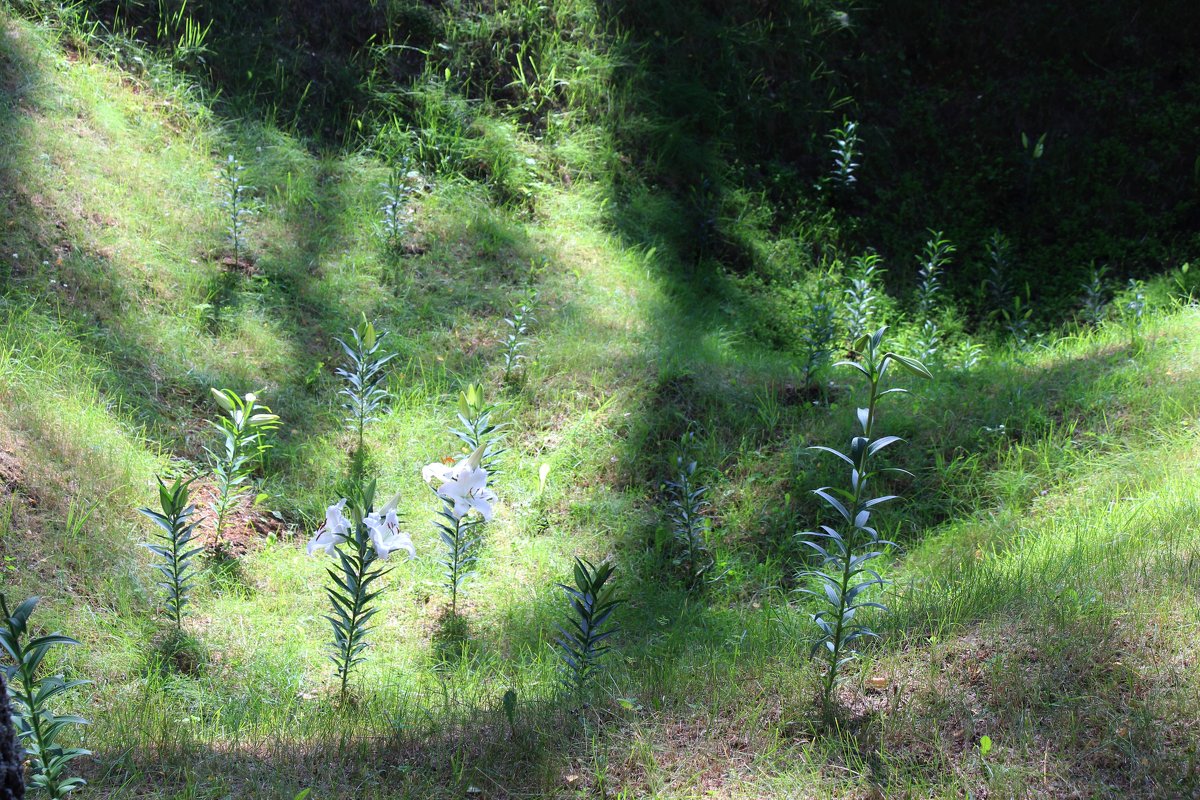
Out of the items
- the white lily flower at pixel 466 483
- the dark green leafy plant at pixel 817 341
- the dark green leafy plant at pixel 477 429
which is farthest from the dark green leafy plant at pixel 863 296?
the white lily flower at pixel 466 483

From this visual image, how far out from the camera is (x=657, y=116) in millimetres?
8312

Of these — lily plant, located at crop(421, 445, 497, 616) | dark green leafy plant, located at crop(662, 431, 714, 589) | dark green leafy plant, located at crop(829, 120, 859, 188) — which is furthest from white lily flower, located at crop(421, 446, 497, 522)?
dark green leafy plant, located at crop(829, 120, 859, 188)

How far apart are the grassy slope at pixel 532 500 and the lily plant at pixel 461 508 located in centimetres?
13

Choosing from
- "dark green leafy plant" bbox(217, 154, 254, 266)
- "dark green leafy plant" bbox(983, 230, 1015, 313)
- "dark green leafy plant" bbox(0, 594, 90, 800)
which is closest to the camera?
"dark green leafy plant" bbox(0, 594, 90, 800)

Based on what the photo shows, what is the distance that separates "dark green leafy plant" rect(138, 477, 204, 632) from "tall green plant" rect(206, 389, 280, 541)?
249 millimetres

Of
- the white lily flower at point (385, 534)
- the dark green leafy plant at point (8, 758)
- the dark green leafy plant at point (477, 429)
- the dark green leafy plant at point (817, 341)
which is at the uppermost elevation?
the dark green leafy plant at point (817, 341)

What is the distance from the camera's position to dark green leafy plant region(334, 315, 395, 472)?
5.02 metres

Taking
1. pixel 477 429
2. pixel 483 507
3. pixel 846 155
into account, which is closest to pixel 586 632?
pixel 483 507

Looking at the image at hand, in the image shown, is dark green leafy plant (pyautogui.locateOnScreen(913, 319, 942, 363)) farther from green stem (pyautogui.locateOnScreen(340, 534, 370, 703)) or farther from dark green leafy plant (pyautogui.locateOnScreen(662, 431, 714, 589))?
green stem (pyautogui.locateOnScreen(340, 534, 370, 703))

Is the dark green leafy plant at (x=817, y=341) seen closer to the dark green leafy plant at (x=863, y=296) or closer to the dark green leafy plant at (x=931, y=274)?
the dark green leafy plant at (x=863, y=296)

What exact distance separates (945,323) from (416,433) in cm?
413

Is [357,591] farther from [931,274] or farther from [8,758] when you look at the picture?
[931,274]

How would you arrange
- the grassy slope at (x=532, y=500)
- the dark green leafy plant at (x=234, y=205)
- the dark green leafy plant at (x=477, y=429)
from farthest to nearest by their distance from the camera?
the dark green leafy plant at (x=234, y=205) < the dark green leafy plant at (x=477, y=429) < the grassy slope at (x=532, y=500)

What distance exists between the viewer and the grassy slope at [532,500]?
2830 millimetres
